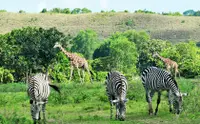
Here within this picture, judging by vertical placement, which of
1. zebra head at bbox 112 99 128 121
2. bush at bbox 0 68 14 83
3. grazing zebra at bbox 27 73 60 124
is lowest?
bush at bbox 0 68 14 83

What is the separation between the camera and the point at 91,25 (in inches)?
4072

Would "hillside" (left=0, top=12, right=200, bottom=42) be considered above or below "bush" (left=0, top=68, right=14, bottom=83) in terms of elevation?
above

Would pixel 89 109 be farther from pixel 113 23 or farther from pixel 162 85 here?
pixel 113 23

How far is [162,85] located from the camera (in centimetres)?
1542

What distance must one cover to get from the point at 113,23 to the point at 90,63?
45189 millimetres

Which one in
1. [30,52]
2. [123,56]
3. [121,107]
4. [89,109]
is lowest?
[123,56]

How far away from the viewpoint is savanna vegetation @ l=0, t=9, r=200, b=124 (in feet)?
53.6

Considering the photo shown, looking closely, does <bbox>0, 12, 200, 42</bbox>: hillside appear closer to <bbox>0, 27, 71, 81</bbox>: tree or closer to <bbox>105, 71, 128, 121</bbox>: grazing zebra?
<bbox>0, 27, 71, 81</bbox>: tree

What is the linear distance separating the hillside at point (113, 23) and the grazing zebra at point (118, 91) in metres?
77.9

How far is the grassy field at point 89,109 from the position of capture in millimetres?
14205

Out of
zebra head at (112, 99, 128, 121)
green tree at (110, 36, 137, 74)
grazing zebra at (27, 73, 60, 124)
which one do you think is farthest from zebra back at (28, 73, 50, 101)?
green tree at (110, 36, 137, 74)

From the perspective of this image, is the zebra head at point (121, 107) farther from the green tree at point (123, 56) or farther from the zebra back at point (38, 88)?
the green tree at point (123, 56)

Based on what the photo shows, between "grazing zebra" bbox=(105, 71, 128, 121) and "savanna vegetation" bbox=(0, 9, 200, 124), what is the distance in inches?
16.6

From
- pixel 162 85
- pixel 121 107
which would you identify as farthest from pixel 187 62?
pixel 121 107
